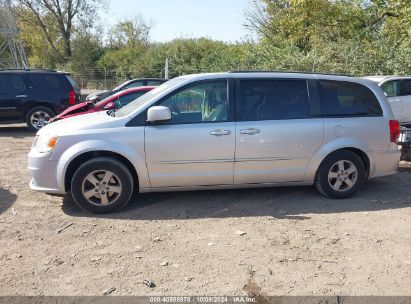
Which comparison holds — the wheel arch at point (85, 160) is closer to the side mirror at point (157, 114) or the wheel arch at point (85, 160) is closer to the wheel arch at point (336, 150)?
the side mirror at point (157, 114)

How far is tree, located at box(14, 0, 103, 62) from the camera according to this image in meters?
41.2

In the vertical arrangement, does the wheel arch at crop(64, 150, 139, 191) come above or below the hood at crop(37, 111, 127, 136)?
below

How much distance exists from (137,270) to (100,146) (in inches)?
70.6

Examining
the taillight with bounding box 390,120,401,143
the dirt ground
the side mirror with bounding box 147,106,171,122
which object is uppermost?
the side mirror with bounding box 147,106,171,122

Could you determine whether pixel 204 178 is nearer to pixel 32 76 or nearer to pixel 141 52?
pixel 32 76

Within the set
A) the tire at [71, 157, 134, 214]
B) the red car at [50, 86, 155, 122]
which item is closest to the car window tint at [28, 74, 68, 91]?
the red car at [50, 86, 155, 122]

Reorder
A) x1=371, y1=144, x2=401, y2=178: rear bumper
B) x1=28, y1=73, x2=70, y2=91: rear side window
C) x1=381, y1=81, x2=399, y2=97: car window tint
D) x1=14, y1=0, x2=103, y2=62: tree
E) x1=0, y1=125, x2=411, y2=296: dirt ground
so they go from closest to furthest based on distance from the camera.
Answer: x1=0, y1=125, x2=411, y2=296: dirt ground
x1=371, y1=144, x2=401, y2=178: rear bumper
x1=381, y1=81, x2=399, y2=97: car window tint
x1=28, y1=73, x2=70, y2=91: rear side window
x1=14, y1=0, x2=103, y2=62: tree

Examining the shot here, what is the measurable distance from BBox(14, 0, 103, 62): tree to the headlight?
3969 centimetres

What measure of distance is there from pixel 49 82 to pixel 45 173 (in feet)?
26.3

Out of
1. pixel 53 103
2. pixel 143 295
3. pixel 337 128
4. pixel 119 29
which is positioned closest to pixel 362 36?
pixel 53 103

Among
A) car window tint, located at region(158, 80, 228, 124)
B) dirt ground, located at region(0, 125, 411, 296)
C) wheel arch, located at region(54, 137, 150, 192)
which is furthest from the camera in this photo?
car window tint, located at region(158, 80, 228, 124)

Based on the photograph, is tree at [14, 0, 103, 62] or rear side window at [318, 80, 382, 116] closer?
rear side window at [318, 80, 382, 116]

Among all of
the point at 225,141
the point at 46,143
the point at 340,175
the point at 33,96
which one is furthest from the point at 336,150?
the point at 33,96

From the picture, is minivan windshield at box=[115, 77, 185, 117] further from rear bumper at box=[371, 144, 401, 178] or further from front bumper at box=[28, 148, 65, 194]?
rear bumper at box=[371, 144, 401, 178]
